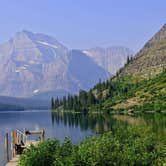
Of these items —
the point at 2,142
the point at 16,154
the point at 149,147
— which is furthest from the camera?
the point at 2,142

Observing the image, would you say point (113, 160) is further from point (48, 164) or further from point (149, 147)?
point (149, 147)

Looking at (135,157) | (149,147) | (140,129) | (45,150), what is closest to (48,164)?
(45,150)

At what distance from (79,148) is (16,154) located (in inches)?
1203

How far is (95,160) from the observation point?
141ft

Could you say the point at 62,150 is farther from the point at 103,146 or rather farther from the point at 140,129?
the point at 140,129

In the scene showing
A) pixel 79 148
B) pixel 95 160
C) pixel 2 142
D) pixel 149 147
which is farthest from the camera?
pixel 2 142

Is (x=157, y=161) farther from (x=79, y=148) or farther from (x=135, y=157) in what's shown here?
(x=79, y=148)

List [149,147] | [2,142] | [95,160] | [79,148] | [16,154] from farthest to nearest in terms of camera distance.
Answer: [2,142]
[16,154]
[149,147]
[79,148]
[95,160]

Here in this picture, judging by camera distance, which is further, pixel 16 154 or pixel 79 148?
pixel 16 154

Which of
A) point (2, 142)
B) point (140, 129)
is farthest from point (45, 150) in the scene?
point (2, 142)

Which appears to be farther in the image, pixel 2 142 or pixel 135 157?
pixel 2 142

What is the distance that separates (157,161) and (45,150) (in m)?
12.0

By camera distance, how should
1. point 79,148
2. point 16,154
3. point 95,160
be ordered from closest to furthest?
point 95,160, point 79,148, point 16,154

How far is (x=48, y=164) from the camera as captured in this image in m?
46.7
